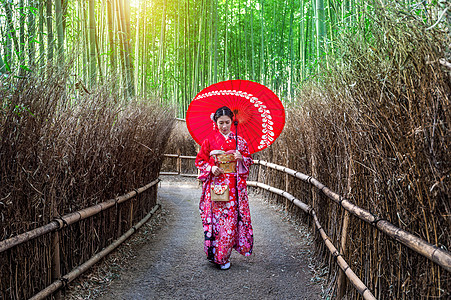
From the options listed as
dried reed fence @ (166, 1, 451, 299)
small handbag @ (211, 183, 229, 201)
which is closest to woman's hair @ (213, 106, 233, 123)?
small handbag @ (211, 183, 229, 201)

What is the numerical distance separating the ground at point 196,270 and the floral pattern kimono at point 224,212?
0.65 feet

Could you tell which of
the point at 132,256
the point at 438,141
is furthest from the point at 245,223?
the point at 438,141

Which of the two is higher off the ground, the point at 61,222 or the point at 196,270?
the point at 61,222

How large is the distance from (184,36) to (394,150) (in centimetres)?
961

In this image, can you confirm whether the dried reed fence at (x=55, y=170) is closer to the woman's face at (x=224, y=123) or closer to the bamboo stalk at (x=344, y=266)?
the woman's face at (x=224, y=123)

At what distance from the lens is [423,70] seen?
4.91ft

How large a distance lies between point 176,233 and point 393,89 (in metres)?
3.56

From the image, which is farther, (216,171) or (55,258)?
(216,171)

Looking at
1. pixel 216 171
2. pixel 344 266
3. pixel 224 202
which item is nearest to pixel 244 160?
pixel 216 171

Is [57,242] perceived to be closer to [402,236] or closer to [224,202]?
[224,202]

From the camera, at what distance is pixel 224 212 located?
3.48m

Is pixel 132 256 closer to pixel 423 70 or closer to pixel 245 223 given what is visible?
pixel 245 223

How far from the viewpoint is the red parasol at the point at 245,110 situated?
3.63 m

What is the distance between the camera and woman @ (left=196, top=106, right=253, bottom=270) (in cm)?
344
